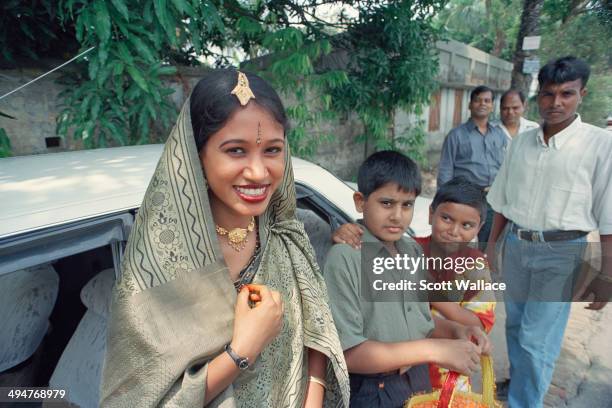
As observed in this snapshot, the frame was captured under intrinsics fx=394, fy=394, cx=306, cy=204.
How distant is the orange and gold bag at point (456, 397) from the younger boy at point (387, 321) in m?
0.05

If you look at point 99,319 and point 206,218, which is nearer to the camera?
point 206,218

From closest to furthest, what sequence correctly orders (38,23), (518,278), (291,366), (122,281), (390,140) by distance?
1. (122,281)
2. (291,366)
3. (518,278)
4. (38,23)
5. (390,140)

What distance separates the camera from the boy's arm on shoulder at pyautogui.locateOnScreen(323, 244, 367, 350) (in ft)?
4.29

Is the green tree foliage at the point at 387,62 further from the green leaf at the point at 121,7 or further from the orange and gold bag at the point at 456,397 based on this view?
the orange and gold bag at the point at 456,397

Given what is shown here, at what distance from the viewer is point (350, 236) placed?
1525 millimetres

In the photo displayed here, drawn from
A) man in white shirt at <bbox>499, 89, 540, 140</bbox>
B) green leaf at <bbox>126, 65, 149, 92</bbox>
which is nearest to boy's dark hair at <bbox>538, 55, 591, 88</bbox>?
man in white shirt at <bbox>499, 89, 540, 140</bbox>

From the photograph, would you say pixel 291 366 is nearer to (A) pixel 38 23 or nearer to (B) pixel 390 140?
(A) pixel 38 23

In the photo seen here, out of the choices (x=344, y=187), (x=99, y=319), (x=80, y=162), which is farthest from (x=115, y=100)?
(x=99, y=319)

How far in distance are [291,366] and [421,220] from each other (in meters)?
1.94

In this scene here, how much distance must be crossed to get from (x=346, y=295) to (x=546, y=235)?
1521mm

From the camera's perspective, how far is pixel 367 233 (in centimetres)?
155

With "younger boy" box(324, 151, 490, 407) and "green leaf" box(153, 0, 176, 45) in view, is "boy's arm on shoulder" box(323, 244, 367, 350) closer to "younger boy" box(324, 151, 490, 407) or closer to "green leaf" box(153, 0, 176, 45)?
"younger boy" box(324, 151, 490, 407)

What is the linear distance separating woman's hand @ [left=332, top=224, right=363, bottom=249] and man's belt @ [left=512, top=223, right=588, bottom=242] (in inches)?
51.4

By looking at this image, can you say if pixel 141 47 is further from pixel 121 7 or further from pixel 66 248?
pixel 66 248
